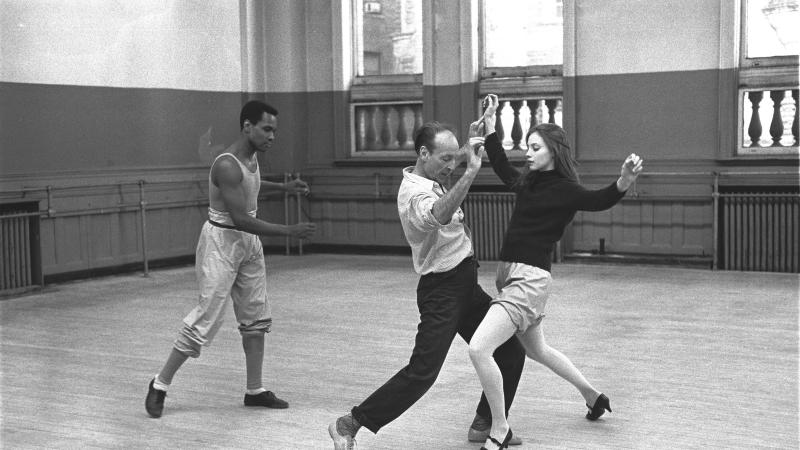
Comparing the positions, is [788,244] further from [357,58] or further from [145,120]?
[145,120]

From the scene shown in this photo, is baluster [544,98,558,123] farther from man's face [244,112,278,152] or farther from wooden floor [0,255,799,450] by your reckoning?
man's face [244,112,278,152]

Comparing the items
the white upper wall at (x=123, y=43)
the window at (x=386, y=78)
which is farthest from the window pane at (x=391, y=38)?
the white upper wall at (x=123, y=43)

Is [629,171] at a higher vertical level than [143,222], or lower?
higher

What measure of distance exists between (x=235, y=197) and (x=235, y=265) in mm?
408

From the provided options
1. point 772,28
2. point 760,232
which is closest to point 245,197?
point 760,232

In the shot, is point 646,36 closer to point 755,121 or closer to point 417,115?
point 755,121

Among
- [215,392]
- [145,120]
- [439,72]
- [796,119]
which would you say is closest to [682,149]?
[796,119]

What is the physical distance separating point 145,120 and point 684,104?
19.9 ft

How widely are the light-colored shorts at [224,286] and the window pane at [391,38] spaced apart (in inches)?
295

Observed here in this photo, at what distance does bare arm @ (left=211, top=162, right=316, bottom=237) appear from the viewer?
5.55 metres

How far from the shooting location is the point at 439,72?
12.5m

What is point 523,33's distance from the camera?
483 inches

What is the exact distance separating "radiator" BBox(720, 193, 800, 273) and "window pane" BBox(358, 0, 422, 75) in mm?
4340

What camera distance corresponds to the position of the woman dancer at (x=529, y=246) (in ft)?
15.7
